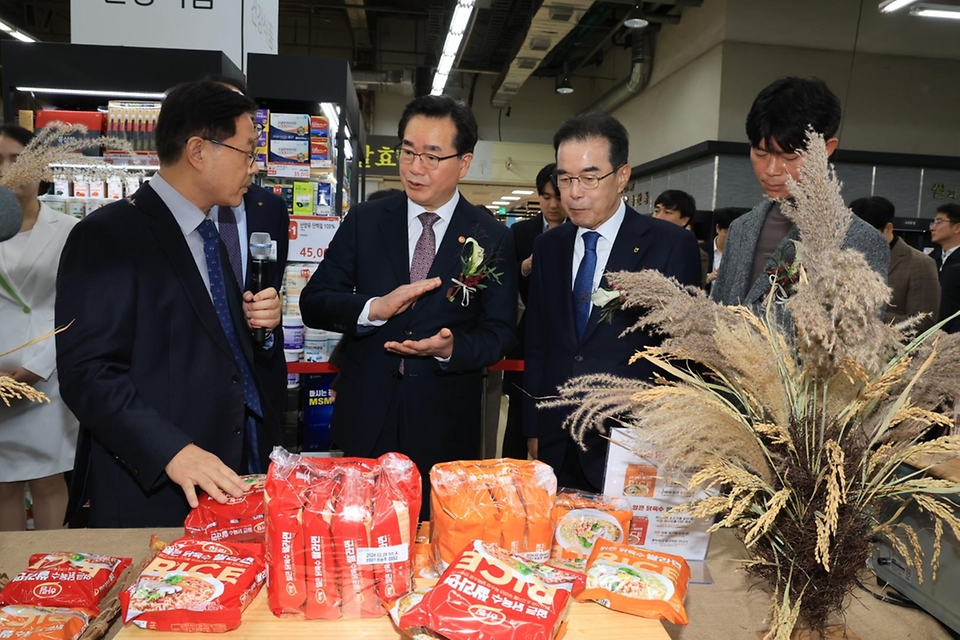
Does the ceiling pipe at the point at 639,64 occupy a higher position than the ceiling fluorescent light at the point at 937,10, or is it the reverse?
the ceiling pipe at the point at 639,64

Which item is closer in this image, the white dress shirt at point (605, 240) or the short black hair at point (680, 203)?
the white dress shirt at point (605, 240)

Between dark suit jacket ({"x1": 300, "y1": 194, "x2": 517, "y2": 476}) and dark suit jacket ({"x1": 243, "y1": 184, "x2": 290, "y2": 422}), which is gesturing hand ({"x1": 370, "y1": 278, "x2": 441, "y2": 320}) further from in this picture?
dark suit jacket ({"x1": 243, "y1": 184, "x2": 290, "y2": 422})

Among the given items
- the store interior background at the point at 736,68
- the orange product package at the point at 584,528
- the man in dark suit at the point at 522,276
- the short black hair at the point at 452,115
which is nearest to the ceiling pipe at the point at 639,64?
the store interior background at the point at 736,68

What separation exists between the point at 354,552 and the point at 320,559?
0.06 m

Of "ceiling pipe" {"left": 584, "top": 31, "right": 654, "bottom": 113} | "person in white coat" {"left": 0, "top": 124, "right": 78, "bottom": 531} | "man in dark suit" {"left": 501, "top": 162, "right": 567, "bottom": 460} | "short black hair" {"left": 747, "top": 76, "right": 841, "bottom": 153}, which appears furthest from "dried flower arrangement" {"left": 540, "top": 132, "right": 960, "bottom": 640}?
"ceiling pipe" {"left": 584, "top": 31, "right": 654, "bottom": 113}

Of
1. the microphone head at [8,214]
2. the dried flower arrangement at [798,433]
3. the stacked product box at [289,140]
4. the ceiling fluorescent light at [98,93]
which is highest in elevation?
the ceiling fluorescent light at [98,93]

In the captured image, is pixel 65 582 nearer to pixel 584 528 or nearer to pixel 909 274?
pixel 584 528

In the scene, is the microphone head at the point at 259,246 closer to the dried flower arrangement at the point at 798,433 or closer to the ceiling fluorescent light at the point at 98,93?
the dried flower arrangement at the point at 798,433

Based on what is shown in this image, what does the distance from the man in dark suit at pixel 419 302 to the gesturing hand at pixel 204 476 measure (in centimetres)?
91

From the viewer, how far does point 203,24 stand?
477 centimetres

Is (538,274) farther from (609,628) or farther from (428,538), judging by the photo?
(609,628)

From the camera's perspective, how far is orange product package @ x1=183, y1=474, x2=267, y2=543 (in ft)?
4.47

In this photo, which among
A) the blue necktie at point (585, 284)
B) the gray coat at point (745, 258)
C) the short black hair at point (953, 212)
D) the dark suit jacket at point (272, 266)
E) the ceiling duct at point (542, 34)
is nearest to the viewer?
the gray coat at point (745, 258)

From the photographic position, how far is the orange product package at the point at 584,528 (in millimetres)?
1351
